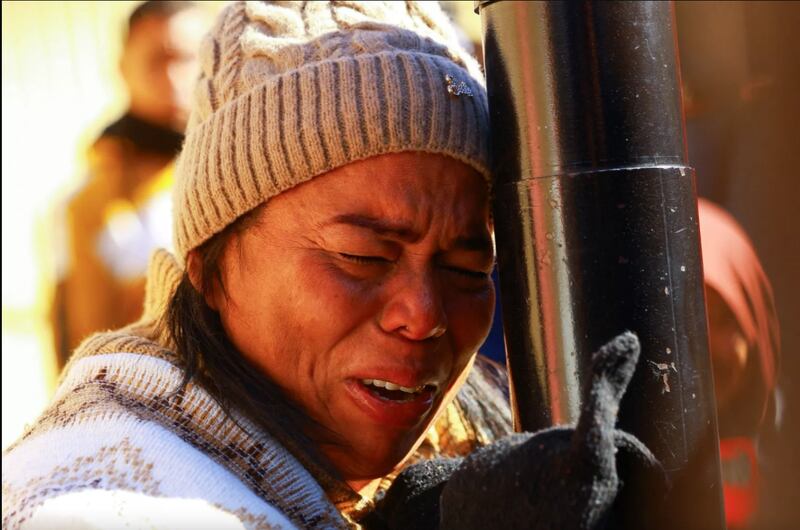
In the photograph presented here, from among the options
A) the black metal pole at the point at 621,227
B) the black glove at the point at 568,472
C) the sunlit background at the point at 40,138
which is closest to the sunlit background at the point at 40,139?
the sunlit background at the point at 40,138

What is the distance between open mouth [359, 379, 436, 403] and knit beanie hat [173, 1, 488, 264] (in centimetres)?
41

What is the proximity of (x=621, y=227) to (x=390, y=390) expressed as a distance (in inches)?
26.2

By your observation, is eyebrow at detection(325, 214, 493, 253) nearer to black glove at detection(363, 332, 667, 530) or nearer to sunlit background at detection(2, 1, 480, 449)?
black glove at detection(363, 332, 667, 530)

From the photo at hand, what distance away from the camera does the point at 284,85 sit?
1.95 metres

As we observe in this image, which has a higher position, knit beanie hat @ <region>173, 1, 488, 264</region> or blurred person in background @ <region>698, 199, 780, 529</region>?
knit beanie hat @ <region>173, 1, 488, 264</region>

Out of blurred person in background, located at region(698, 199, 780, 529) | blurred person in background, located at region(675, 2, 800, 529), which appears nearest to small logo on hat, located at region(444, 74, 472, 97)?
blurred person in background, located at region(698, 199, 780, 529)

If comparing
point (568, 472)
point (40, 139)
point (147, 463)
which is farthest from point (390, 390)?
point (40, 139)

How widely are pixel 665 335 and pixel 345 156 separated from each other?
78 centimetres

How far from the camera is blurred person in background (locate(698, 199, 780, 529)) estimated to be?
3.34 meters

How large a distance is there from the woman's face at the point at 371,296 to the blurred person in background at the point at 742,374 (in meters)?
1.68

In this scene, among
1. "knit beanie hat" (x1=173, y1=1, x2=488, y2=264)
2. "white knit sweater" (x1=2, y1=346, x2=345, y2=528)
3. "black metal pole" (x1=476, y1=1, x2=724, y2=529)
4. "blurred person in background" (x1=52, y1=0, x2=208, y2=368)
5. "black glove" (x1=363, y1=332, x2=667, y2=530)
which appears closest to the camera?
"black glove" (x1=363, y1=332, x2=667, y2=530)

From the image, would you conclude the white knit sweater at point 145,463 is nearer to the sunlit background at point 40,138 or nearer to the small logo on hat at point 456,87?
the small logo on hat at point 456,87

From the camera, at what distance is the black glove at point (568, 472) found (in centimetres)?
109

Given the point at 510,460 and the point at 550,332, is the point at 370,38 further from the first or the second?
the point at 510,460
